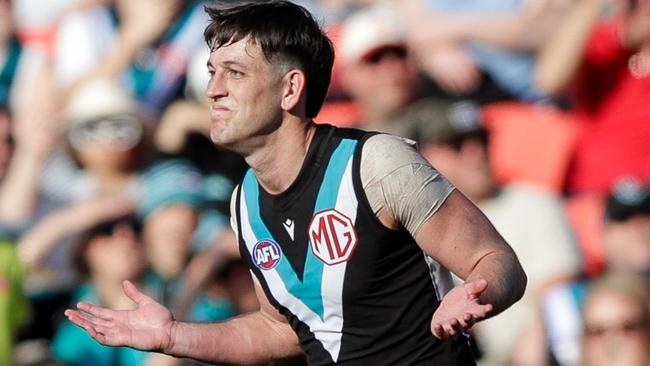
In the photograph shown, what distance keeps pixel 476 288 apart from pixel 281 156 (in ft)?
3.31

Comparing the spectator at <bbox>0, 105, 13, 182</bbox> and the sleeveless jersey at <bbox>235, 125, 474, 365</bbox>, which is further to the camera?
the spectator at <bbox>0, 105, 13, 182</bbox>

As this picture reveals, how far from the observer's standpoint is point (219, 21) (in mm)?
4395

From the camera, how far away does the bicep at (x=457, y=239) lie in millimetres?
3906

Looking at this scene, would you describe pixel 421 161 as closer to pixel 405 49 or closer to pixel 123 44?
pixel 405 49

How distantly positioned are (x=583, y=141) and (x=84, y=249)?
3305 mm

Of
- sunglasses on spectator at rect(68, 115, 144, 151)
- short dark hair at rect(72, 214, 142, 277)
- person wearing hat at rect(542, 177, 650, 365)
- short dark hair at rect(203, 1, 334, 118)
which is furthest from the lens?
sunglasses on spectator at rect(68, 115, 144, 151)

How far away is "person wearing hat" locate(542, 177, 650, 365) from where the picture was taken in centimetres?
737

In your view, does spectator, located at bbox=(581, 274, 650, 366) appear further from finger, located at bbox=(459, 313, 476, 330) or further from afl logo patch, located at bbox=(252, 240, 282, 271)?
finger, located at bbox=(459, 313, 476, 330)

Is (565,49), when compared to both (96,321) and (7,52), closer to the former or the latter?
(7,52)

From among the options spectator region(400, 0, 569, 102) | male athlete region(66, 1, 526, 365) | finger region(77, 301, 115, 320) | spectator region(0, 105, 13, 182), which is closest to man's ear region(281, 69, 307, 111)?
male athlete region(66, 1, 526, 365)

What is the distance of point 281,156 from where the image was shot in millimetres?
4285

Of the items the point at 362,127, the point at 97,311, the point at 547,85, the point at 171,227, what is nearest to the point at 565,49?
the point at 547,85

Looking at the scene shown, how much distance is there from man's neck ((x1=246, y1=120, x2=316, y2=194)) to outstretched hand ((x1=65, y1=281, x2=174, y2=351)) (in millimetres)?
572

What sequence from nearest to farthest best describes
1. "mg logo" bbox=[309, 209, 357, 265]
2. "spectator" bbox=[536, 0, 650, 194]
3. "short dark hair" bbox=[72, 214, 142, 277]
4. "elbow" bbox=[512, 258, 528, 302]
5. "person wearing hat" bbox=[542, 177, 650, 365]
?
"elbow" bbox=[512, 258, 528, 302] < "mg logo" bbox=[309, 209, 357, 265] < "person wearing hat" bbox=[542, 177, 650, 365] < "spectator" bbox=[536, 0, 650, 194] < "short dark hair" bbox=[72, 214, 142, 277]
